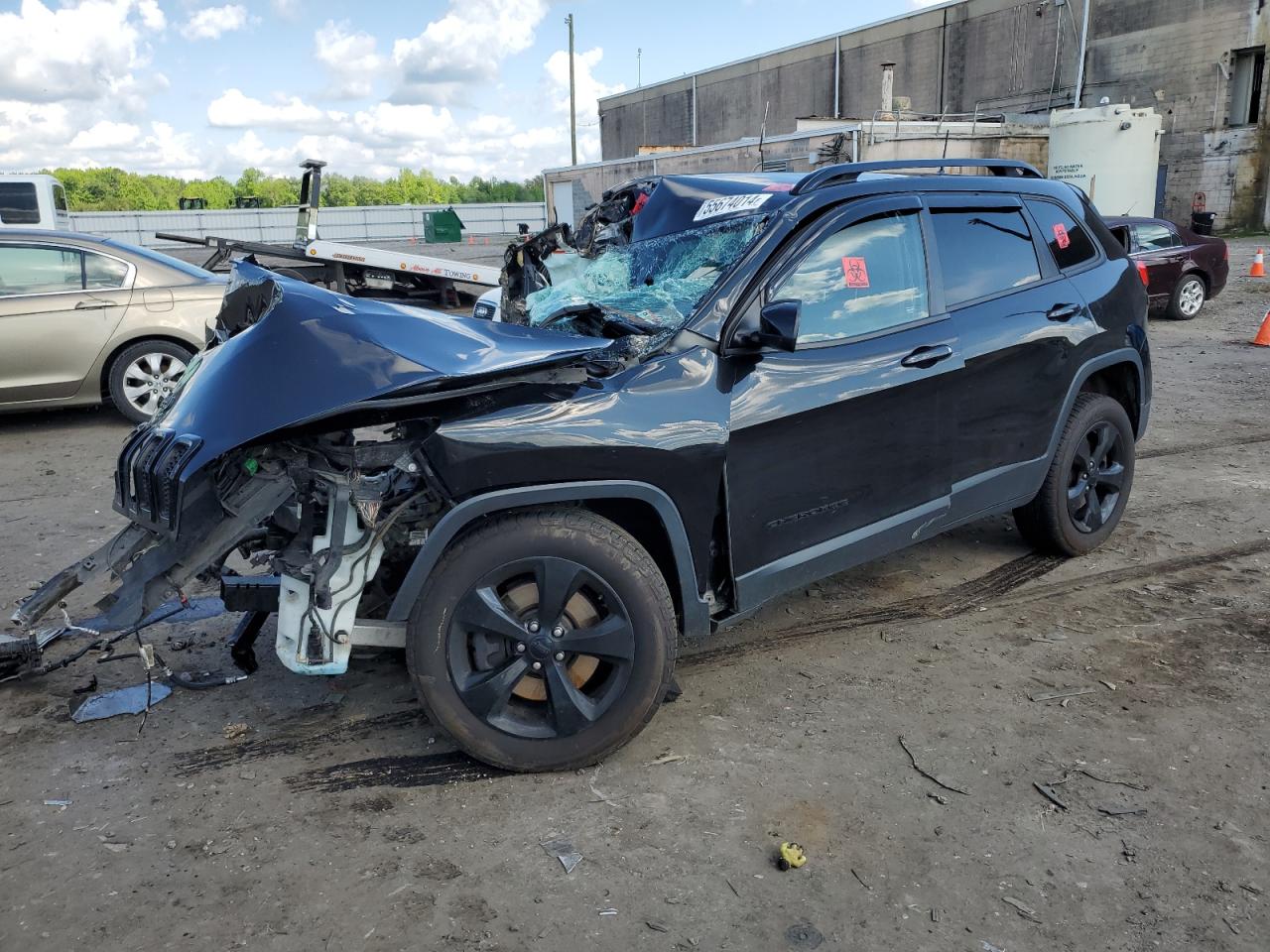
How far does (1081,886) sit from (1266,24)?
33.5 meters

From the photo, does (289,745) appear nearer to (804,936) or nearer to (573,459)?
Answer: (573,459)

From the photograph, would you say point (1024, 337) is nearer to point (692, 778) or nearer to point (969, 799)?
point (969, 799)

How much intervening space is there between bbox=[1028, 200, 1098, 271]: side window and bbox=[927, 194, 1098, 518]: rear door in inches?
1.4

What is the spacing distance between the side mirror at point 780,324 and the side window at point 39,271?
6.79 meters

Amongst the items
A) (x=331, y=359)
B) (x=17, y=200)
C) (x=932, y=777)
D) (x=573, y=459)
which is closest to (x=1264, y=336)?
(x=932, y=777)

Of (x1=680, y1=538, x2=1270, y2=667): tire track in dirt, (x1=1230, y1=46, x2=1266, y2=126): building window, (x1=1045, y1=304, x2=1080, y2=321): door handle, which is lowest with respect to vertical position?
(x1=680, y1=538, x2=1270, y2=667): tire track in dirt

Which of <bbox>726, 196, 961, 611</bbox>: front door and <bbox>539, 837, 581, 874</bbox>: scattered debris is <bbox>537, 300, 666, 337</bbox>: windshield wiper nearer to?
<bbox>726, 196, 961, 611</bbox>: front door

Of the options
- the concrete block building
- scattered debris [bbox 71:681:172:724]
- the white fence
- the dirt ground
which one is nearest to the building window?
the concrete block building

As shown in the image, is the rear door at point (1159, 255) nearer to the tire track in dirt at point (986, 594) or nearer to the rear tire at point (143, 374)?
the tire track in dirt at point (986, 594)

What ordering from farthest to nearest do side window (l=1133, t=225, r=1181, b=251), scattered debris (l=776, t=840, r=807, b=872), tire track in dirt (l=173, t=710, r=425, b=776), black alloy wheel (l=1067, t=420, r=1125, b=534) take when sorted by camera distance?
side window (l=1133, t=225, r=1181, b=251) → black alloy wheel (l=1067, t=420, r=1125, b=534) → tire track in dirt (l=173, t=710, r=425, b=776) → scattered debris (l=776, t=840, r=807, b=872)

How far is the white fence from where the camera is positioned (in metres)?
37.1

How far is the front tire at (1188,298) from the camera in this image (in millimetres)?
13320

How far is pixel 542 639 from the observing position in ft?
10.3

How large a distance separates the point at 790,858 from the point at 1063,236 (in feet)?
11.6
